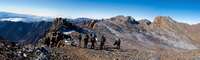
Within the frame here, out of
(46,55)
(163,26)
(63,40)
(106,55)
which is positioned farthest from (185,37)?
(46,55)

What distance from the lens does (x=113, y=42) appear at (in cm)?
9412

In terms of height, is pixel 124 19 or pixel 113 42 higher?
pixel 124 19

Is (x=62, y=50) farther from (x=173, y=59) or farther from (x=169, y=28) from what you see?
(x=169, y=28)

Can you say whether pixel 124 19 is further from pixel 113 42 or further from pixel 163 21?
pixel 113 42

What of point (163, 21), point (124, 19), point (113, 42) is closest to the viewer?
point (113, 42)

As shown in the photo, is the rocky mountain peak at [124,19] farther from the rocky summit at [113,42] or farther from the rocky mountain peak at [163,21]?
the rocky mountain peak at [163,21]

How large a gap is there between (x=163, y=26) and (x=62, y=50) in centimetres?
8966

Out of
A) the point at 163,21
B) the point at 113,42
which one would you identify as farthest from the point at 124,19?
the point at 113,42

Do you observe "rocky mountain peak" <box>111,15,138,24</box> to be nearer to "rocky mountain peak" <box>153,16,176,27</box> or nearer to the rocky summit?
the rocky summit

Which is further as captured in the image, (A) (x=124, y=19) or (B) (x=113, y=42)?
(A) (x=124, y=19)

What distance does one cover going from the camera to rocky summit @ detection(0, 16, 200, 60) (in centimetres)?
4775

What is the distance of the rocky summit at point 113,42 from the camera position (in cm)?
4775

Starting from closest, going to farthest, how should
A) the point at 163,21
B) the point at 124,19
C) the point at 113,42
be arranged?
1. the point at 113,42
2. the point at 163,21
3. the point at 124,19

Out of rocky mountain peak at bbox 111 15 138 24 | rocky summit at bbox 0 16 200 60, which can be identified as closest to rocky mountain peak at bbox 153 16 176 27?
rocky summit at bbox 0 16 200 60
